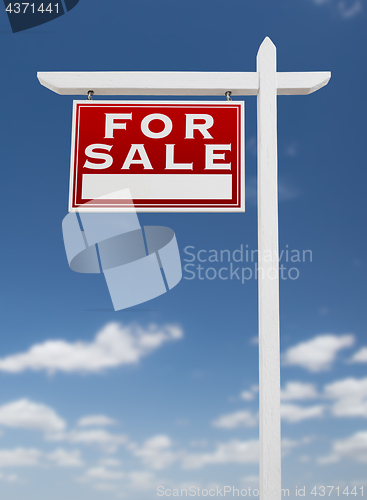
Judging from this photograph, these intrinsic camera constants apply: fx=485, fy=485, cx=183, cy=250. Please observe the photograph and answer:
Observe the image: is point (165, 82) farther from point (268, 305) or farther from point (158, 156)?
point (268, 305)

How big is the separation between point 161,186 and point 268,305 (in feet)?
4.28

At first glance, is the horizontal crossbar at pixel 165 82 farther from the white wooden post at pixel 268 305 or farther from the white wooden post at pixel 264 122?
the white wooden post at pixel 268 305


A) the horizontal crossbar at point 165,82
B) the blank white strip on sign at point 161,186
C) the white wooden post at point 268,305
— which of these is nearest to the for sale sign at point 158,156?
the blank white strip on sign at point 161,186

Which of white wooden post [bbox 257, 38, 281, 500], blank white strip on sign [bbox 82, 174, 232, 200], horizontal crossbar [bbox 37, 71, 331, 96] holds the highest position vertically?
horizontal crossbar [bbox 37, 71, 331, 96]

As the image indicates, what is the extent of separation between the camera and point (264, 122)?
382 centimetres

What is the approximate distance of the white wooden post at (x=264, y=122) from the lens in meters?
3.41

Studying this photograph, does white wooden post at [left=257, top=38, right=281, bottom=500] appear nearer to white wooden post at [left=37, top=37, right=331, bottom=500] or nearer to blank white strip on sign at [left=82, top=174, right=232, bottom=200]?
white wooden post at [left=37, top=37, right=331, bottom=500]

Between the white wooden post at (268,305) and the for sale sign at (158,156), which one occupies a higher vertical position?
the for sale sign at (158,156)

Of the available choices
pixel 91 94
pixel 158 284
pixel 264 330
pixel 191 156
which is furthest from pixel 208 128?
pixel 158 284

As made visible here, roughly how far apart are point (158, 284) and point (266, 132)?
117 inches

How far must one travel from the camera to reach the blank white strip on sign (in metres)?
3.96

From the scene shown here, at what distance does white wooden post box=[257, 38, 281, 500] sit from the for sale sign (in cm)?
29

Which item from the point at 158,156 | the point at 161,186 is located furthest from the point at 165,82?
the point at 161,186

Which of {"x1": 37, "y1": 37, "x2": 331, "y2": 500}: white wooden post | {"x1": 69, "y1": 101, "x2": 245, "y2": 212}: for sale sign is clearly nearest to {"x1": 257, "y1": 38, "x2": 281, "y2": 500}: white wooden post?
{"x1": 37, "y1": 37, "x2": 331, "y2": 500}: white wooden post
